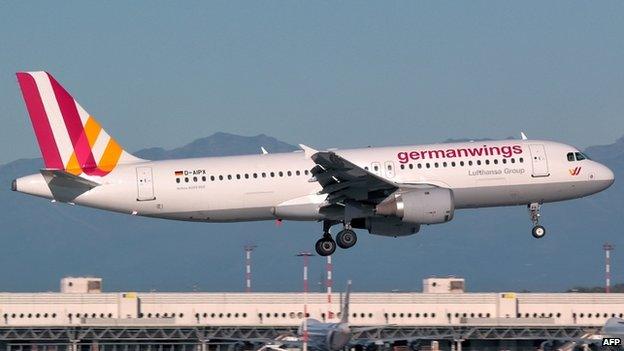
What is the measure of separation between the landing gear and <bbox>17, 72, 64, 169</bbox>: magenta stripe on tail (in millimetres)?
12928

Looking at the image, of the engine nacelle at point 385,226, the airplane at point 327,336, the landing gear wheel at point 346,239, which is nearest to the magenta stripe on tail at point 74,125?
the landing gear wheel at point 346,239

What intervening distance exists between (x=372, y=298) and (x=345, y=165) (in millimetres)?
59569

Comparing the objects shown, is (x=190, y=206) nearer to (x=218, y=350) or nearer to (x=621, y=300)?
(x=218, y=350)

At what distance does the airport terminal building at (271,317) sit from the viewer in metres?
109

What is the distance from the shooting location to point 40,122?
214ft

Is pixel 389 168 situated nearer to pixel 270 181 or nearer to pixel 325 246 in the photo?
pixel 325 246

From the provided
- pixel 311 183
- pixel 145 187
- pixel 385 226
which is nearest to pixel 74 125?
pixel 145 187

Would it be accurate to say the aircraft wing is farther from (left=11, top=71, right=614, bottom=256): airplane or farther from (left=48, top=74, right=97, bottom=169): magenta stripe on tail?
(left=48, top=74, right=97, bottom=169): magenta stripe on tail

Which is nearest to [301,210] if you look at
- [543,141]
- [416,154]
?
[416,154]

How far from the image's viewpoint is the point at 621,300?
120 meters

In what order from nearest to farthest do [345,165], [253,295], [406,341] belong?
[345,165], [406,341], [253,295]

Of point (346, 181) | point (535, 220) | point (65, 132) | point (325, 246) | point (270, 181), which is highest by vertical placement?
point (65, 132)

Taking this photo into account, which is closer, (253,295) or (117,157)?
(117,157)

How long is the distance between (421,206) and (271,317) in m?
55.4
